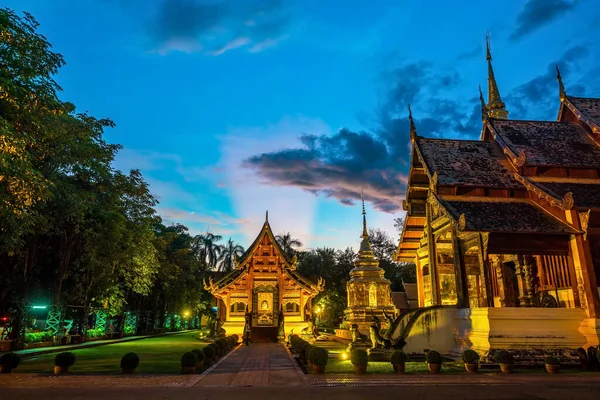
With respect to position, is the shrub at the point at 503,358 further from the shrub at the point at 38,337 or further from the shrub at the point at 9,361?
the shrub at the point at 38,337

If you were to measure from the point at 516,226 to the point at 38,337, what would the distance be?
21.9 metres

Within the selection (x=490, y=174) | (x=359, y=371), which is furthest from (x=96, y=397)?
(x=490, y=174)

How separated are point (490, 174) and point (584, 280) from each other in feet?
14.9

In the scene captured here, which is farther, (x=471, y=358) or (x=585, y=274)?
(x=585, y=274)

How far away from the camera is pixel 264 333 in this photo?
2591cm

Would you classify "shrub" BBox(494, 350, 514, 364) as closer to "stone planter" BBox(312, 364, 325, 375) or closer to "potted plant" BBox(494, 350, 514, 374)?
"potted plant" BBox(494, 350, 514, 374)

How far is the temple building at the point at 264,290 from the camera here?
28016mm

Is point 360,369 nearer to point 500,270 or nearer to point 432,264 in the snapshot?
point 432,264

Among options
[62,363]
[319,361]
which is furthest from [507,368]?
[62,363]

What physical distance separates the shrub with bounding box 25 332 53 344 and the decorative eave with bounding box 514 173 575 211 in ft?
73.3

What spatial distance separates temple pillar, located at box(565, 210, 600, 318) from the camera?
11.8 m

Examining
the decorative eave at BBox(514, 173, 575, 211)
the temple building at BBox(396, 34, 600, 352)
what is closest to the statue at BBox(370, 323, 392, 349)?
the temple building at BBox(396, 34, 600, 352)

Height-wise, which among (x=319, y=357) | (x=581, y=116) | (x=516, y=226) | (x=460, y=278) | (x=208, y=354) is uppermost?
(x=581, y=116)

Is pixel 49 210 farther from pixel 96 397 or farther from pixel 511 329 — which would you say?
pixel 511 329
